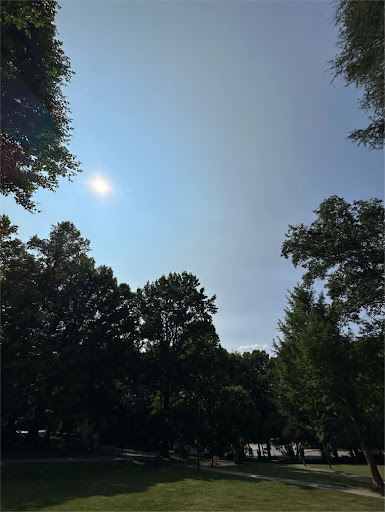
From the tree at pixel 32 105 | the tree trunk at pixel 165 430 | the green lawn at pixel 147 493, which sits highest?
the tree at pixel 32 105

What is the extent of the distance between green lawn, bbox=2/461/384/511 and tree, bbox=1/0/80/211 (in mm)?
13075

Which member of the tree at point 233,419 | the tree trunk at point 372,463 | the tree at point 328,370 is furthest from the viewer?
the tree at point 233,419

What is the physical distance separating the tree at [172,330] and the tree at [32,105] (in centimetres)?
2901

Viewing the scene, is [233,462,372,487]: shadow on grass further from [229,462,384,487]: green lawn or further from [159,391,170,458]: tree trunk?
[159,391,170,458]: tree trunk

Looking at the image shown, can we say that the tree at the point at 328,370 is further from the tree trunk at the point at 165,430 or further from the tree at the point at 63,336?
the tree at the point at 63,336

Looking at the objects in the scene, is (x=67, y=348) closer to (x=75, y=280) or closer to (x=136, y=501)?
(x=75, y=280)

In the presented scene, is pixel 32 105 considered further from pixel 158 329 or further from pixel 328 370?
pixel 158 329

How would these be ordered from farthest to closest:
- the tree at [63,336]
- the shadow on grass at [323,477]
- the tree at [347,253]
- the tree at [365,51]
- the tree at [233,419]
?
the tree at [233,419]
the tree at [63,336]
the shadow on grass at [323,477]
the tree at [347,253]
the tree at [365,51]

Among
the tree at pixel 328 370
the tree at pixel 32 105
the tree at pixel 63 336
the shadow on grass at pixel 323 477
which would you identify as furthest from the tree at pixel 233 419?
the tree at pixel 32 105

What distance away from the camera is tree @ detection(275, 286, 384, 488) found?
55.7 feet

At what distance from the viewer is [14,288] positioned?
32.3 metres

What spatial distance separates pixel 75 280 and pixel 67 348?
765cm

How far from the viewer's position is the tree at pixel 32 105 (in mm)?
9477

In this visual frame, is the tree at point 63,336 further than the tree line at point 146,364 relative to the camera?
Yes
